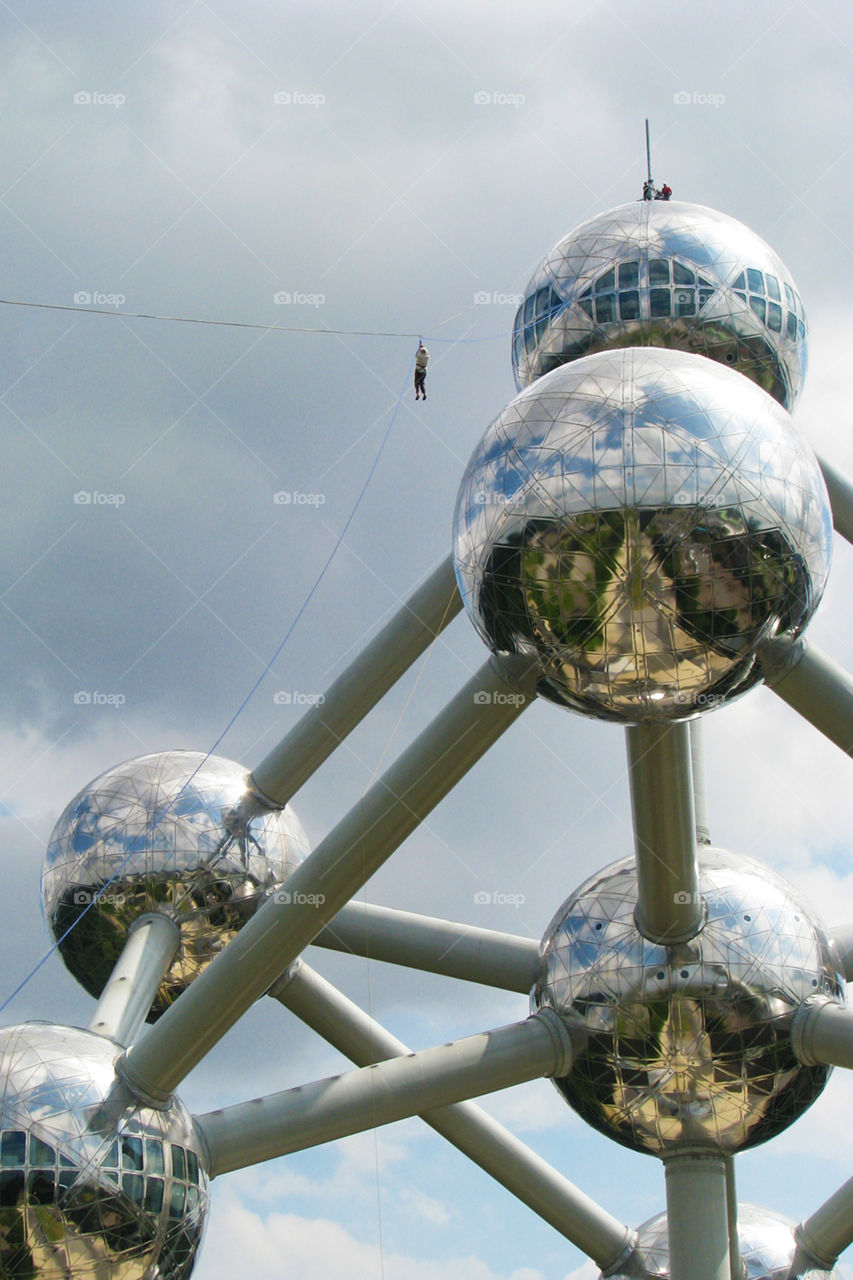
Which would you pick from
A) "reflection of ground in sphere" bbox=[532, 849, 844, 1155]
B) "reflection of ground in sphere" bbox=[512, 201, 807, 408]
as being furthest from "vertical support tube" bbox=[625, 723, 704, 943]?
"reflection of ground in sphere" bbox=[512, 201, 807, 408]

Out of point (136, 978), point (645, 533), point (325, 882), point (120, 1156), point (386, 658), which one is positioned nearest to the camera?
point (645, 533)

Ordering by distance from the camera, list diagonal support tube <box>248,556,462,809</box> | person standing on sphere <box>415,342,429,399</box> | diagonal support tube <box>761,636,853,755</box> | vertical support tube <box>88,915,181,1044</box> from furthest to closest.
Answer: person standing on sphere <box>415,342,429,399</box> < diagonal support tube <box>248,556,462,809</box> < vertical support tube <box>88,915,181,1044</box> < diagonal support tube <box>761,636,853,755</box>

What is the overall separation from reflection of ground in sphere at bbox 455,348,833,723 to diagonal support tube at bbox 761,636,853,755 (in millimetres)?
1135

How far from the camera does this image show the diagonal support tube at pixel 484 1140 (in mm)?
12547

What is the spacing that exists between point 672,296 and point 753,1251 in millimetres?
7873

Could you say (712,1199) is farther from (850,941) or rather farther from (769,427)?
(769,427)

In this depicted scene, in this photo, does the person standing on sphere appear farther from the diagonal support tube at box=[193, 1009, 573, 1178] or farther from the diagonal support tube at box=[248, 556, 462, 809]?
the diagonal support tube at box=[193, 1009, 573, 1178]

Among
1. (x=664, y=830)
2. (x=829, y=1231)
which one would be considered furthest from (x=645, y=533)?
(x=829, y=1231)

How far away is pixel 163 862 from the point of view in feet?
44.3

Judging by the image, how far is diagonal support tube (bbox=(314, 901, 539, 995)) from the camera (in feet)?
41.7

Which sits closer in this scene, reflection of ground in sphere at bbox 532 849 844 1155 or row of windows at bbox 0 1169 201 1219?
row of windows at bbox 0 1169 201 1219

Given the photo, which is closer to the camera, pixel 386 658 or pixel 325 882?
pixel 325 882

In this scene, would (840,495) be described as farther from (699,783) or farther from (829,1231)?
(829,1231)

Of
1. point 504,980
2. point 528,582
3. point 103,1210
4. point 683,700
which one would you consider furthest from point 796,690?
point 103,1210
